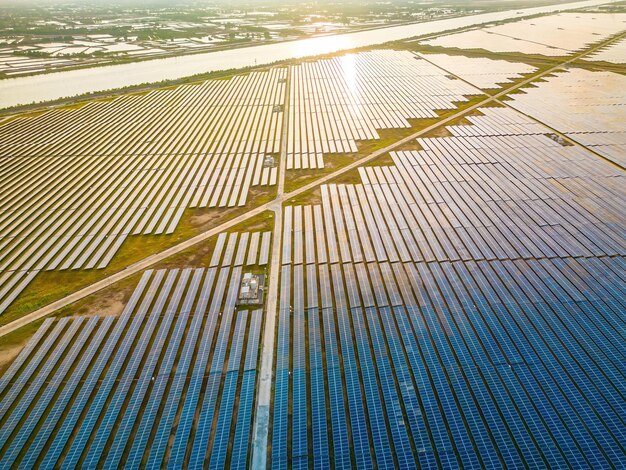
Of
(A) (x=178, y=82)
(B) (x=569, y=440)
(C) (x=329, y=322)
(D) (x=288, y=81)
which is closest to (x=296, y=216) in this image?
(C) (x=329, y=322)

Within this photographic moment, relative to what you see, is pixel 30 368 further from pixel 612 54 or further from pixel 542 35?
pixel 542 35

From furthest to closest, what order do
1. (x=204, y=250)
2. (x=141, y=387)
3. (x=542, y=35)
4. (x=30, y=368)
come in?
(x=542, y=35), (x=204, y=250), (x=30, y=368), (x=141, y=387)

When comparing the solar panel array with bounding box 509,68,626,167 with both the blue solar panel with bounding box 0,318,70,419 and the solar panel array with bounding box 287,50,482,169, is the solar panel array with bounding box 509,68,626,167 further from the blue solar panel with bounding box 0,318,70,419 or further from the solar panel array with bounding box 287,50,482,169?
the blue solar panel with bounding box 0,318,70,419

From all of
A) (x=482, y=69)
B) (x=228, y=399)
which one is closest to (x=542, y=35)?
(x=482, y=69)

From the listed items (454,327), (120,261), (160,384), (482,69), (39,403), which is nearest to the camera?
(39,403)

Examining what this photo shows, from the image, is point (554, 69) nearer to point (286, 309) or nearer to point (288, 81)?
point (288, 81)

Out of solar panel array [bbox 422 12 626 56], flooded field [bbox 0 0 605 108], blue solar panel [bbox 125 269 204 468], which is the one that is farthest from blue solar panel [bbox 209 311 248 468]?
solar panel array [bbox 422 12 626 56]
